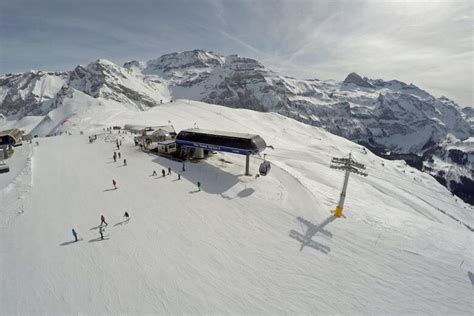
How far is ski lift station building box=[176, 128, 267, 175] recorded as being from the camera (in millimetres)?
37344

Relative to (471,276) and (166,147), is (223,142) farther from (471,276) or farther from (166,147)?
(471,276)

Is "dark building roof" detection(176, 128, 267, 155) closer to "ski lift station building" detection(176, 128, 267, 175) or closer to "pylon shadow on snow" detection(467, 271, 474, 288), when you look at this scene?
"ski lift station building" detection(176, 128, 267, 175)

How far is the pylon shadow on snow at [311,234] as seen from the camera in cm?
2358

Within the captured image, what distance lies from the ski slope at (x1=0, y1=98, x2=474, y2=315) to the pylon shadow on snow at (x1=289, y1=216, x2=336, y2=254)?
117mm

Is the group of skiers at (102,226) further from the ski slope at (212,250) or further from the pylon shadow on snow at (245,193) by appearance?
the pylon shadow on snow at (245,193)

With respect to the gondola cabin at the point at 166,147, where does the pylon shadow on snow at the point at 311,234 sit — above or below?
below

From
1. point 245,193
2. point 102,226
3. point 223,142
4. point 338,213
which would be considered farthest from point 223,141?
point 102,226

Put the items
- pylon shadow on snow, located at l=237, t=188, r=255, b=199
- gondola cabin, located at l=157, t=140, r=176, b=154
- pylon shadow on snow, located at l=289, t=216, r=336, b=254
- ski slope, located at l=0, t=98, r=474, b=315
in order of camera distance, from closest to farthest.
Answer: ski slope, located at l=0, t=98, r=474, b=315
pylon shadow on snow, located at l=289, t=216, r=336, b=254
pylon shadow on snow, located at l=237, t=188, r=255, b=199
gondola cabin, located at l=157, t=140, r=176, b=154

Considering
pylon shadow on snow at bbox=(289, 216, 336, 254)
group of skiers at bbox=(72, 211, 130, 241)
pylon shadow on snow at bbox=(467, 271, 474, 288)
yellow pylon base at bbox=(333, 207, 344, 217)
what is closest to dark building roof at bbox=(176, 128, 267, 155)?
pylon shadow on snow at bbox=(289, 216, 336, 254)

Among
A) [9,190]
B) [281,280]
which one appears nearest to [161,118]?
[9,190]

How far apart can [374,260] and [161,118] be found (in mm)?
87932

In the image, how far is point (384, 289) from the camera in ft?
63.5

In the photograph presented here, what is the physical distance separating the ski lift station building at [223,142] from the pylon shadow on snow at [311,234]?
13.3 meters

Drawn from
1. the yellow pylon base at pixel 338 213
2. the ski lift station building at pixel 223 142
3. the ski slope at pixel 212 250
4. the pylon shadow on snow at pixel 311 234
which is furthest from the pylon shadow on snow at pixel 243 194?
the yellow pylon base at pixel 338 213
